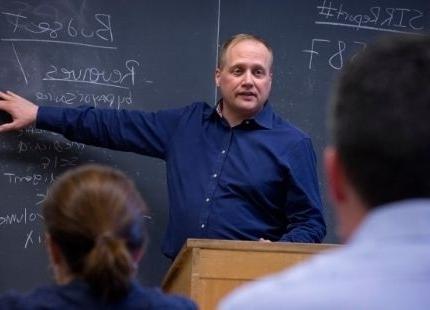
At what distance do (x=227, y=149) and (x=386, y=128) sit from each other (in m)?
2.57

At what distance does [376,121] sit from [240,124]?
261 centimetres

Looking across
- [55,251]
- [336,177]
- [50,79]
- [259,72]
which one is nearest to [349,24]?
[259,72]

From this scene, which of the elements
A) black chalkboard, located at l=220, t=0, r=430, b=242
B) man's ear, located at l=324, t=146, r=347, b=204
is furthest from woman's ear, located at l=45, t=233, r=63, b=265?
black chalkboard, located at l=220, t=0, r=430, b=242

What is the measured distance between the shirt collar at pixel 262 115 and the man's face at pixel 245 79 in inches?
0.8

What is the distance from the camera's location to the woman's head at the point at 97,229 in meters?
1.69

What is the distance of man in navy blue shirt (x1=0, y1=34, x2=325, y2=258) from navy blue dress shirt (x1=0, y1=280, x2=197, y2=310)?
1.57m

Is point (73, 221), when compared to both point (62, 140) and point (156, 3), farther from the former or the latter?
point (156, 3)

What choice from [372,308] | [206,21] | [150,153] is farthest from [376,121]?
[206,21]

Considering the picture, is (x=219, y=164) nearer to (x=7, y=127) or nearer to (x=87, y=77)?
(x=87, y=77)

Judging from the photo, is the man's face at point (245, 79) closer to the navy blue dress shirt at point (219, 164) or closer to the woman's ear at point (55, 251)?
the navy blue dress shirt at point (219, 164)

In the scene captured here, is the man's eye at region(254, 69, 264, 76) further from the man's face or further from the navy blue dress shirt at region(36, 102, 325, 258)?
the navy blue dress shirt at region(36, 102, 325, 258)

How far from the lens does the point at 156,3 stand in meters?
3.83

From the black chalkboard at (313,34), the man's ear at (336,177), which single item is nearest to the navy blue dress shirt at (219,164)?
the black chalkboard at (313,34)

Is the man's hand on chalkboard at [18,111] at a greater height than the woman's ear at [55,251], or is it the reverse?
the woman's ear at [55,251]
